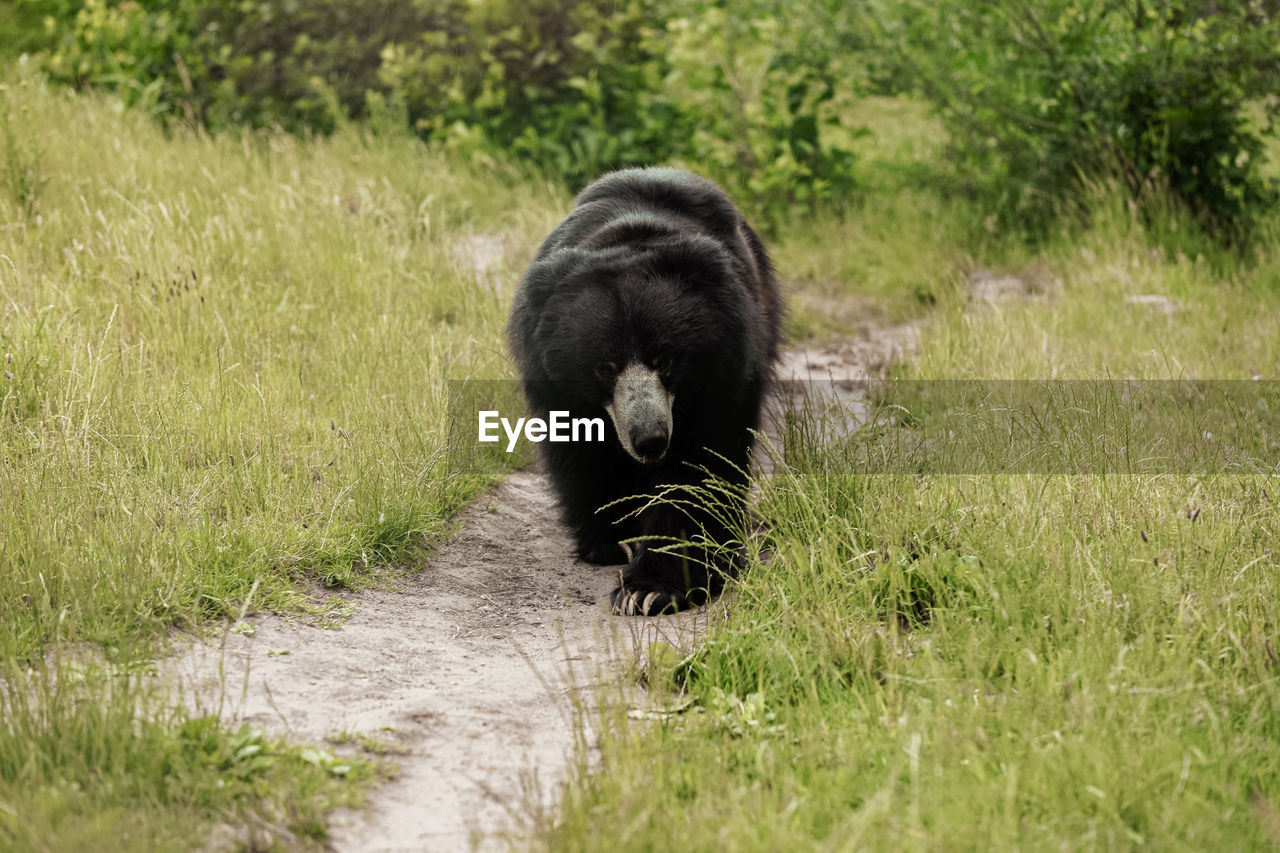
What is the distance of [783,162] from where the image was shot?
801cm

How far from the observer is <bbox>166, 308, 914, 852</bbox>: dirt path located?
2.33m

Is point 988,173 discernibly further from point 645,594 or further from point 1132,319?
point 645,594

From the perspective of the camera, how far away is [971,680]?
270 centimetres

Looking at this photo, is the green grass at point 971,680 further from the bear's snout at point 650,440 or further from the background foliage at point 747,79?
the background foliage at point 747,79

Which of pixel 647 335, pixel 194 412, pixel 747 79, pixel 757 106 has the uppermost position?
pixel 747 79

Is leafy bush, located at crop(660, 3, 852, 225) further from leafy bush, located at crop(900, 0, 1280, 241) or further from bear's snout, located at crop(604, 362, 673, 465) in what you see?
bear's snout, located at crop(604, 362, 673, 465)

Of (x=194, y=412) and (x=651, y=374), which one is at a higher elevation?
(x=651, y=374)

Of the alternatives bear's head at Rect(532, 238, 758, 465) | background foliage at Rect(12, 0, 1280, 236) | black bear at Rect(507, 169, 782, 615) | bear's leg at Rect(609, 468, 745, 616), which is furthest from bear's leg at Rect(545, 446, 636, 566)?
background foliage at Rect(12, 0, 1280, 236)

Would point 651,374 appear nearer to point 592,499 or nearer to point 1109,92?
point 592,499

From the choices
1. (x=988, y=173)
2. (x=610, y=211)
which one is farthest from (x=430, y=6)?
(x=610, y=211)

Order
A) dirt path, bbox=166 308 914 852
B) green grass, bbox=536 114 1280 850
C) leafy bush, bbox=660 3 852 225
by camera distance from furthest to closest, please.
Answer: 1. leafy bush, bbox=660 3 852 225
2. dirt path, bbox=166 308 914 852
3. green grass, bbox=536 114 1280 850

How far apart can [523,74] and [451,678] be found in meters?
6.54

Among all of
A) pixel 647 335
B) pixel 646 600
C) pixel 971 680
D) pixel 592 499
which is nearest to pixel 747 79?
pixel 592 499

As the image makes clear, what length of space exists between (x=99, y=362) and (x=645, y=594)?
211 centimetres
